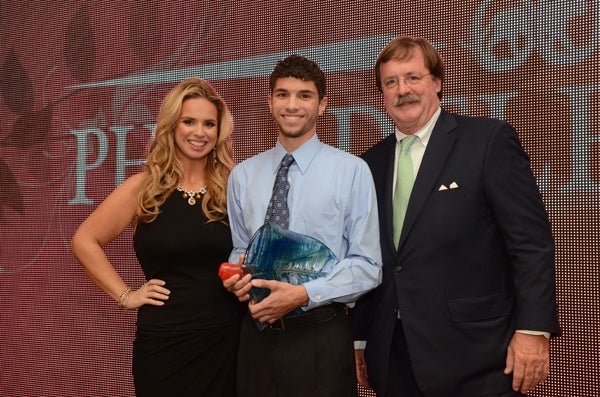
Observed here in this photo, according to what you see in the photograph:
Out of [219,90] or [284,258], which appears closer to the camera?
[284,258]

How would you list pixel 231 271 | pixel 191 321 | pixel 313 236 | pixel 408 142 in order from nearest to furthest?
pixel 231 271 < pixel 313 236 < pixel 408 142 < pixel 191 321

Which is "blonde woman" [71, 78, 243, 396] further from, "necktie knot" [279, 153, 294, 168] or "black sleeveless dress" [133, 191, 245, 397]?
"necktie knot" [279, 153, 294, 168]

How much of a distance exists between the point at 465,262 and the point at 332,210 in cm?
42

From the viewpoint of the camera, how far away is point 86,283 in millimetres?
3502

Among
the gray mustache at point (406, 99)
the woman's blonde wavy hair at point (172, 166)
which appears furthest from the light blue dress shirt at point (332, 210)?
the woman's blonde wavy hair at point (172, 166)

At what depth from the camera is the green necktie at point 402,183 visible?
1835 mm

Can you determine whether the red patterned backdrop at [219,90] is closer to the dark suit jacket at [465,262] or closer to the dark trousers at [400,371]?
the dark suit jacket at [465,262]

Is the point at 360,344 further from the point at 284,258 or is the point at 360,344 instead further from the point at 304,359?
the point at 284,258

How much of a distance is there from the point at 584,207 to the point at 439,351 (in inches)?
41.0

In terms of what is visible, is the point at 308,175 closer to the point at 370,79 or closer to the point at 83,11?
the point at 370,79

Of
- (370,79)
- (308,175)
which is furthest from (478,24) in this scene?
(308,175)

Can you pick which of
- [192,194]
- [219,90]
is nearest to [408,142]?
[192,194]

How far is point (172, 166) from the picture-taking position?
2.28 m

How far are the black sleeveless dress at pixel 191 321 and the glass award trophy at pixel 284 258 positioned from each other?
1.44 feet
